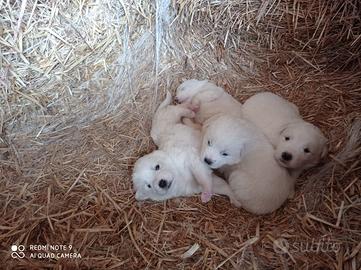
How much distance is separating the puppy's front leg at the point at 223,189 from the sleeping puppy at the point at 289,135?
0.36 meters

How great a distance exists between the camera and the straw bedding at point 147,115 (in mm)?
2447

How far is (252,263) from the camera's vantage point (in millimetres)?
2365

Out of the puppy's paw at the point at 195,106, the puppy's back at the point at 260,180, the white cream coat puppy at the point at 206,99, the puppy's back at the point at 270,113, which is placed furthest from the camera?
the puppy's paw at the point at 195,106

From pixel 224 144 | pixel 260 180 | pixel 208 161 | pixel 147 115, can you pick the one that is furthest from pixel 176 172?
pixel 147 115

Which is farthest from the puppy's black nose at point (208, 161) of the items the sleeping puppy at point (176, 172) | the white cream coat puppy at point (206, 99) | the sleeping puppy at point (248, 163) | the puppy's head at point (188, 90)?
the puppy's head at point (188, 90)

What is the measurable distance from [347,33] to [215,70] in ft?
3.30

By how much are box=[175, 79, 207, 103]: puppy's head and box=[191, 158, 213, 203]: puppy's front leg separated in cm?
68

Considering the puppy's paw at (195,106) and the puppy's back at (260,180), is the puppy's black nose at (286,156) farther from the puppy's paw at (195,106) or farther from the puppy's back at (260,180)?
the puppy's paw at (195,106)

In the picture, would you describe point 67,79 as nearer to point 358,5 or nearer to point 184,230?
point 184,230

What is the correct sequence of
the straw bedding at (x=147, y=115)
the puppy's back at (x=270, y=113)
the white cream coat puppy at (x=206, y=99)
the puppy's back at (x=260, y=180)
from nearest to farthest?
the straw bedding at (x=147, y=115) < the puppy's back at (x=260, y=180) < the puppy's back at (x=270, y=113) < the white cream coat puppy at (x=206, y=99)

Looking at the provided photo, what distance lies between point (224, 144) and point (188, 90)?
34.0 inches

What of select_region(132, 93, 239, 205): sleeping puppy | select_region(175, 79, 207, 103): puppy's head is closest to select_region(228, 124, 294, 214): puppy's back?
select_region(132, 93, 239, 205): sleeping puppy

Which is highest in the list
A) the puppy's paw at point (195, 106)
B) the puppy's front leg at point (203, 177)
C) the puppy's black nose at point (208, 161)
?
the puppy's black nose at point (208, 161)

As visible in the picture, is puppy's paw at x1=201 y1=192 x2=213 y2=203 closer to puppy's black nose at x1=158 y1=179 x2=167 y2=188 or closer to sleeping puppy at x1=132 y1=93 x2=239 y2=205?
sleeping puppy at x1=132 y1=93 x2=239 y2=205
